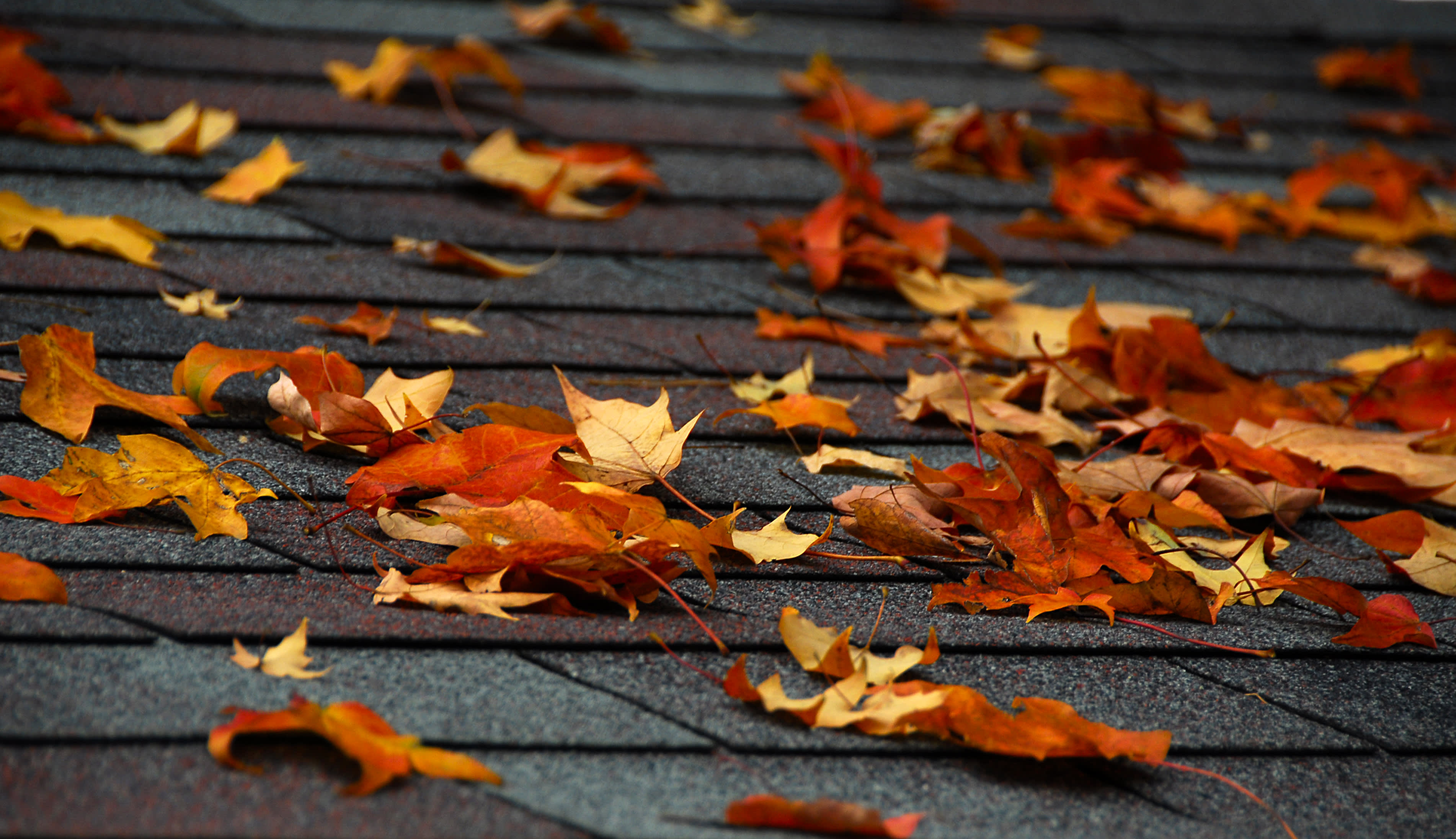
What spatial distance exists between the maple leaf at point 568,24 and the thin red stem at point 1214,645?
5.14 feet

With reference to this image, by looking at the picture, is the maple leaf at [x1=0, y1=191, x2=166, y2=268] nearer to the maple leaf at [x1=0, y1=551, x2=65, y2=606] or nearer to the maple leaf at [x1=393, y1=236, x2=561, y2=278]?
the maple leaf at [x1=393, y1=236, x2=561, y2=278]

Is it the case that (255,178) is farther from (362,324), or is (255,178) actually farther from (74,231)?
(362,324)

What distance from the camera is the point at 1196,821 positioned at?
73 cm

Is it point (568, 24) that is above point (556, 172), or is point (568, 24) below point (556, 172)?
above

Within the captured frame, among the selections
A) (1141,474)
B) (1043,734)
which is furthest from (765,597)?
(1141,474)

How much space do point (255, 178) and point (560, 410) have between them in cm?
70

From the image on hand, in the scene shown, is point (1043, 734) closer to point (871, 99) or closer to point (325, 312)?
point (325, 312)

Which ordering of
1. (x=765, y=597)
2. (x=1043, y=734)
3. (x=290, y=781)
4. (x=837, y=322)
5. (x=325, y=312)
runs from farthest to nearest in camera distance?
(x=837, y=322)
(x=325, y=312)
(x=765, y=597)
(x=1043, y=734)
(x=290, y=781)

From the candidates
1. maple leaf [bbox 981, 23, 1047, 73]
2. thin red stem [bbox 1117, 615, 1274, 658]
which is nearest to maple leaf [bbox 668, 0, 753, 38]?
maple leaf [bbox 981, 23, 1047, 73]

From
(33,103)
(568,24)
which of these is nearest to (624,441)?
(33,103)

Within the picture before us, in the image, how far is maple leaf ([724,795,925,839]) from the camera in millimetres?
673

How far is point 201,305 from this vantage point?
121 cm

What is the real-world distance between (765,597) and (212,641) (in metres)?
0.44

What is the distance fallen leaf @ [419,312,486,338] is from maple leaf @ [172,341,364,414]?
201 millimetres
